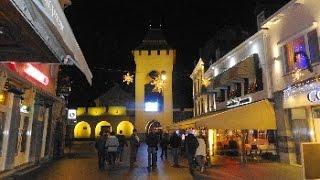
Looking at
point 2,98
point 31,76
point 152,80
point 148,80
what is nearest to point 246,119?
point 31,76

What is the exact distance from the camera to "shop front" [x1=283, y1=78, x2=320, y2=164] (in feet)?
45.2

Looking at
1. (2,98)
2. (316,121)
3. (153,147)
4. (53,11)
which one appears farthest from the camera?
(153,147)

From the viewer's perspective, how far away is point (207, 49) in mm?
34688

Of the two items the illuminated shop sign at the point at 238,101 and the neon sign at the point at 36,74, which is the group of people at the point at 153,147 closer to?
the neon sign at the point at 36,74

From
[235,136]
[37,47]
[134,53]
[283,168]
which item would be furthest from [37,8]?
[134,53]

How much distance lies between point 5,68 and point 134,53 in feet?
131

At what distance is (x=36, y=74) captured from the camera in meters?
15.9

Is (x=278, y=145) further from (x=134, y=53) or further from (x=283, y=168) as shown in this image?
(x=134, y=53)

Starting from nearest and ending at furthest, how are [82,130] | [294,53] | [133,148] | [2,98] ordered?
[2,98], [294,53], [133,148], [82,130]

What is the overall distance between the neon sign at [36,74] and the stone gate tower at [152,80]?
30.0m

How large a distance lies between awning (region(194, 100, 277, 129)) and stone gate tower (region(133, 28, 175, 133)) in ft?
105

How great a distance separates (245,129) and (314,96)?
374 cm

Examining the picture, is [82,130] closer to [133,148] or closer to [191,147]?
[133,148]

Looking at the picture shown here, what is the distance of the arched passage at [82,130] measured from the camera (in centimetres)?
5222
